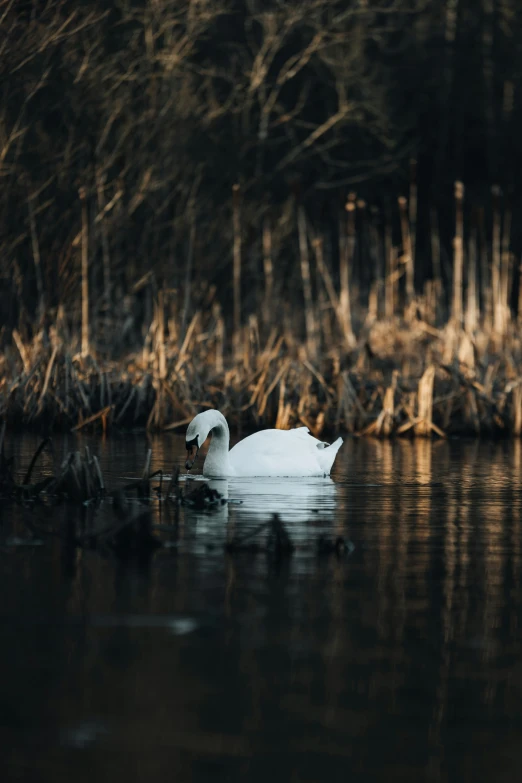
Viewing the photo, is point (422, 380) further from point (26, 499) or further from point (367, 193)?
point (367, 193)

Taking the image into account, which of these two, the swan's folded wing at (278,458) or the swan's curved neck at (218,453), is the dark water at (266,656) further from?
the swan's folded wing at (278,458)

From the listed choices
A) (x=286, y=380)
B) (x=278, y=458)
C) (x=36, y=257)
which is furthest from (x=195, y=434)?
(x=36, y=257)

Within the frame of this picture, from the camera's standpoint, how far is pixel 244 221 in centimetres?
2102

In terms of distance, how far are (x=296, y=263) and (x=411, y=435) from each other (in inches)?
293

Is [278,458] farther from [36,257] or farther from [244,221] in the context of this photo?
[244,221]

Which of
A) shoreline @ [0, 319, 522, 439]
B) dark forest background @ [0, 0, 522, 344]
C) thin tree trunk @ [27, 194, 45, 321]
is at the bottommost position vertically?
shoreline @ [0, 319, 522, 439]

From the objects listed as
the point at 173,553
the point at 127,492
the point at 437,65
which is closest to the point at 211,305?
the point at 437,65

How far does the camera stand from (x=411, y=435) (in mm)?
14727

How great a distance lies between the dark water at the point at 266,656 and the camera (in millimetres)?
4016

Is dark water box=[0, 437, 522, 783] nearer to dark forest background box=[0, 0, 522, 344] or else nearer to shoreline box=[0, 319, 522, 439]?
shoreline box=[0, 319, 522, 439]

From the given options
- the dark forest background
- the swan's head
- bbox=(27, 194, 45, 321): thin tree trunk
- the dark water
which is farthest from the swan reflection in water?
bbox=(27, 194, 45, 321): thin tree trunk

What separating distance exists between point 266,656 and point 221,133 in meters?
16.7

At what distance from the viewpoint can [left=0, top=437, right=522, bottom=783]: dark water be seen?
158 inches

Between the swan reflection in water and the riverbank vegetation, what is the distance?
3.80 metres
